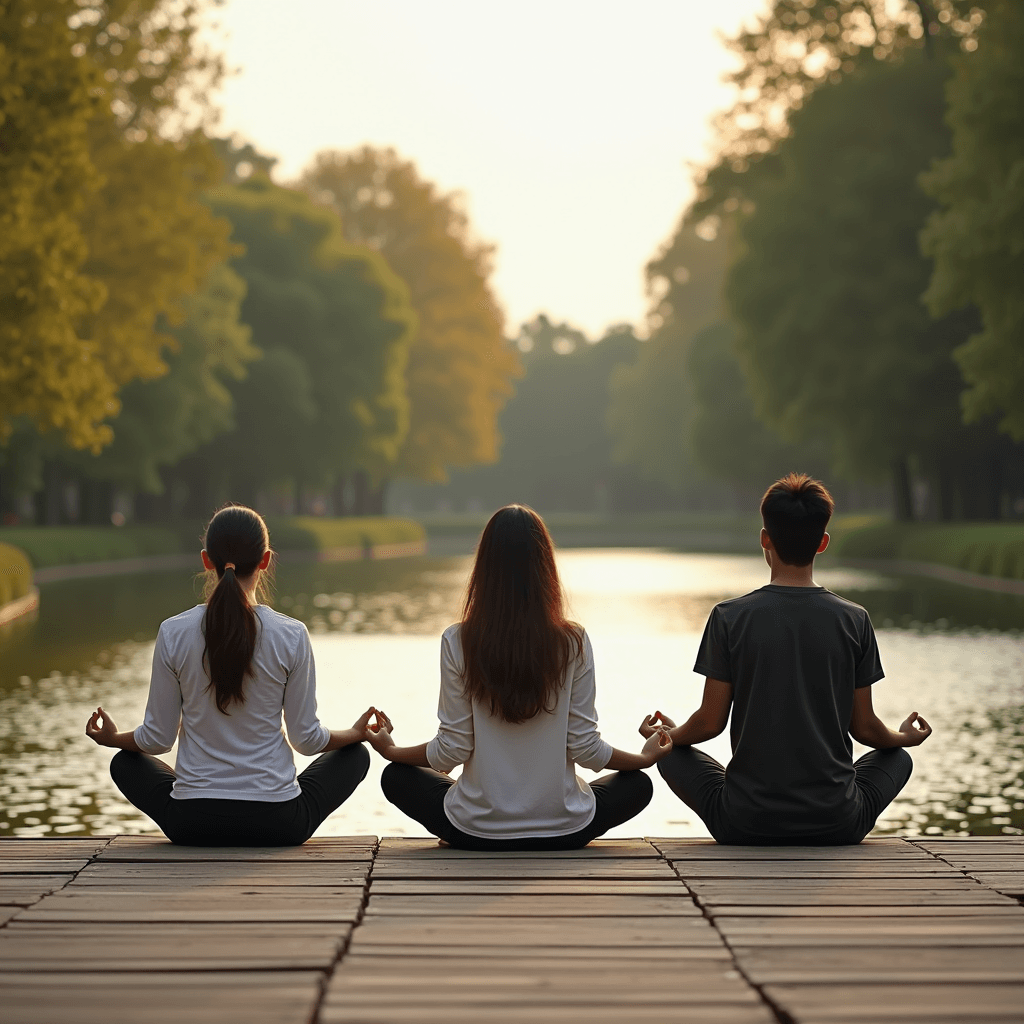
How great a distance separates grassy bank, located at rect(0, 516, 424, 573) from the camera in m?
34.6

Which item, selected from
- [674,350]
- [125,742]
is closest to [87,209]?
[125,742]

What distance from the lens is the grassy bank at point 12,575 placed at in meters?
23.0

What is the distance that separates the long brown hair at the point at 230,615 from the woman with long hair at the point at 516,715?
1.74ft

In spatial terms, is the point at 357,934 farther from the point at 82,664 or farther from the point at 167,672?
the point at 82,664

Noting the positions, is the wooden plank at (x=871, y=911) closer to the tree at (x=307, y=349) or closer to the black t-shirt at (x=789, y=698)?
the black t-shirt at (x=789, y=698)

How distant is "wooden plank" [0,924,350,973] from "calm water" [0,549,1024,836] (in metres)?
4.31

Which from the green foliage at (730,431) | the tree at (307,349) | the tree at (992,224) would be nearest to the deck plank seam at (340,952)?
the tree at (992,224)

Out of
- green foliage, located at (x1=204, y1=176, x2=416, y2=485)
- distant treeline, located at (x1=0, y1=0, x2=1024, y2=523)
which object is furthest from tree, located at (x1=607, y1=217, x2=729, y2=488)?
green foliage, located at (x1=204, y1=176, x2=416, y2=485)

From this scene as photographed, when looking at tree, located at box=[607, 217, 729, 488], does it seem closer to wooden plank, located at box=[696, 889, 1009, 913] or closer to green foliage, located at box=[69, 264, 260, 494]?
green foliage, located at box=[69, 264, 260, 494]

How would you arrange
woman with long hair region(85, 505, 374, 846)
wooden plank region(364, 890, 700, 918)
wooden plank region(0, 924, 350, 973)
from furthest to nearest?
1. woman with long hair region(85, 505, 374, 846)
2. wooden plank region(364, 890, 700, 918)
3. wooden plank region(0, 924, 350, 973)

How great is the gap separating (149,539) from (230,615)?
37763 millimetres

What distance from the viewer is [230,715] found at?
18.3ft

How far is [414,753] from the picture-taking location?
574cm

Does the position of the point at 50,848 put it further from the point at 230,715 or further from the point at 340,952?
the point at 340,952
